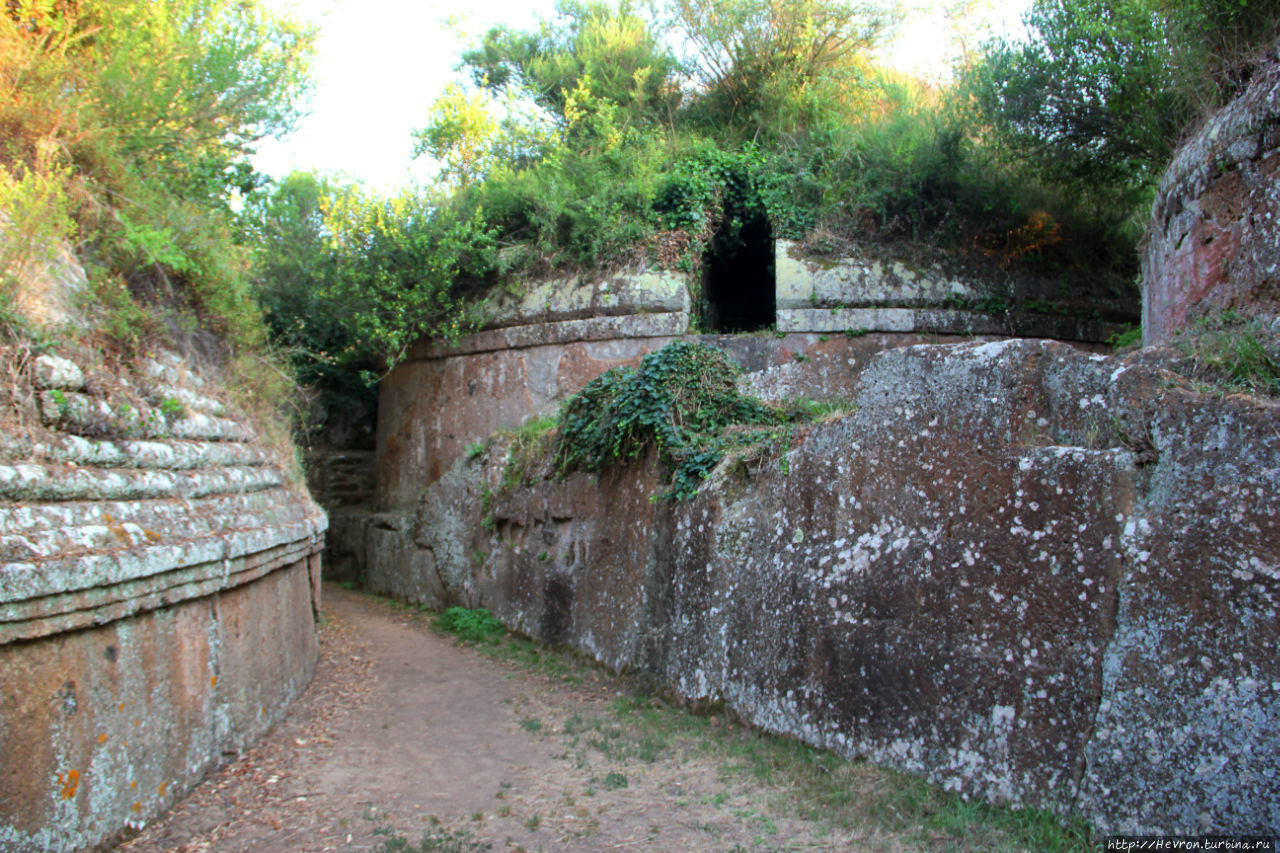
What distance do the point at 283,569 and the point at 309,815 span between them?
2274 millimetres

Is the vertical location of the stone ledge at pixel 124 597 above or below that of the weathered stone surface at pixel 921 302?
below

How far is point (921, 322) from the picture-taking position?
381 inches

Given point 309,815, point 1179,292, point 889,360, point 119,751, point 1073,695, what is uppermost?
point 1179,292

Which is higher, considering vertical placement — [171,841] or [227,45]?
[227,45]

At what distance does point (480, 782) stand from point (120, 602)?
2.17 meters

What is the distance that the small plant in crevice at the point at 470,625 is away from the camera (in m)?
8.62

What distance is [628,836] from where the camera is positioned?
13.2ft

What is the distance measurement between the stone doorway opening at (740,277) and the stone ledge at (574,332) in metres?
1.16

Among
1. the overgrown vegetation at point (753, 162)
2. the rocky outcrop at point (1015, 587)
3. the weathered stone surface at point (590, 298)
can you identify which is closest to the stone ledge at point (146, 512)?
the overgrown vegetation at point (753, 162)

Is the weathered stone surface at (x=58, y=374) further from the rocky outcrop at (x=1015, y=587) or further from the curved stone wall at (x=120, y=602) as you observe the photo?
the rocky outcrop at (x=1015, y=587)

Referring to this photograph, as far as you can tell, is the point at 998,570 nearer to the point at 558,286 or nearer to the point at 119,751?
the point at 119,751

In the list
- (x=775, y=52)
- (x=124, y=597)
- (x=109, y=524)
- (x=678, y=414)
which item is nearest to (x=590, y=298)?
(x=678, y=414)

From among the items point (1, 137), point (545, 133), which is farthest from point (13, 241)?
point (545, 133)

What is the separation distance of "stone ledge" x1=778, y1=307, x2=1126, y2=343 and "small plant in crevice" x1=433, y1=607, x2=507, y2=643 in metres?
4.55
